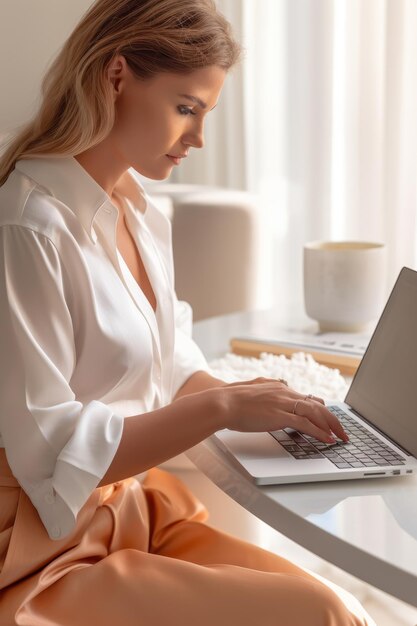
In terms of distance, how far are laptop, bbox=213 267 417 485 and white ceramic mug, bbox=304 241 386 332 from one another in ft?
1.71

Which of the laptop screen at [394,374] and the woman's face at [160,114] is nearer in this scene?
the laptop screen at [394,374]

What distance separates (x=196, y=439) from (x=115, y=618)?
0.22 m

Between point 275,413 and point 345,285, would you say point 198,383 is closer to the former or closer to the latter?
point 275,413

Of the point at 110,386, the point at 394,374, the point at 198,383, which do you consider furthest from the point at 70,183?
the point at 394,374

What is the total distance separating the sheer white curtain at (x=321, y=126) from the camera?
258 cm

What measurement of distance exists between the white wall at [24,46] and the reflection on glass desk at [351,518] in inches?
83.8

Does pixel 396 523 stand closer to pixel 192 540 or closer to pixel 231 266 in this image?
pixel 192 540

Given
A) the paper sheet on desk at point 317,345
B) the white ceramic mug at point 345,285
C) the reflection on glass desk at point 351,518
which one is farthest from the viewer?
the white ceramic mug at point 345,285

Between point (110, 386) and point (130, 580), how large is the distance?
26cm

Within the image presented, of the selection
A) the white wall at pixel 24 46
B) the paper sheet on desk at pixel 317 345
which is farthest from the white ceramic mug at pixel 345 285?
the white wall at pixel 24 46

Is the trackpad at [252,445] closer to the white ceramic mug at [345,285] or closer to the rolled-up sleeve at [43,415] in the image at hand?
the rolled-up sleeve at [43,415]

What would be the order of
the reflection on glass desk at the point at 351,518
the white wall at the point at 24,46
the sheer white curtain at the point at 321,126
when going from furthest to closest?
the white wall at the point at 24,46 → the sheer white curtain at the point at 321,126 → the reflection on glass desk at the point at 351,518

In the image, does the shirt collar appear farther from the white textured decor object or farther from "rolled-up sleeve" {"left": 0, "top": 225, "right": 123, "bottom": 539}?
the white textured decor object

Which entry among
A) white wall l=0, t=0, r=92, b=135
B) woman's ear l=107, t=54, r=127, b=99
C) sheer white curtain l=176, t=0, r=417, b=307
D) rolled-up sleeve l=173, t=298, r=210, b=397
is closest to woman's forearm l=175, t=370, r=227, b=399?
rolled-up sleeve l=173, t=298, r=210, b=397
